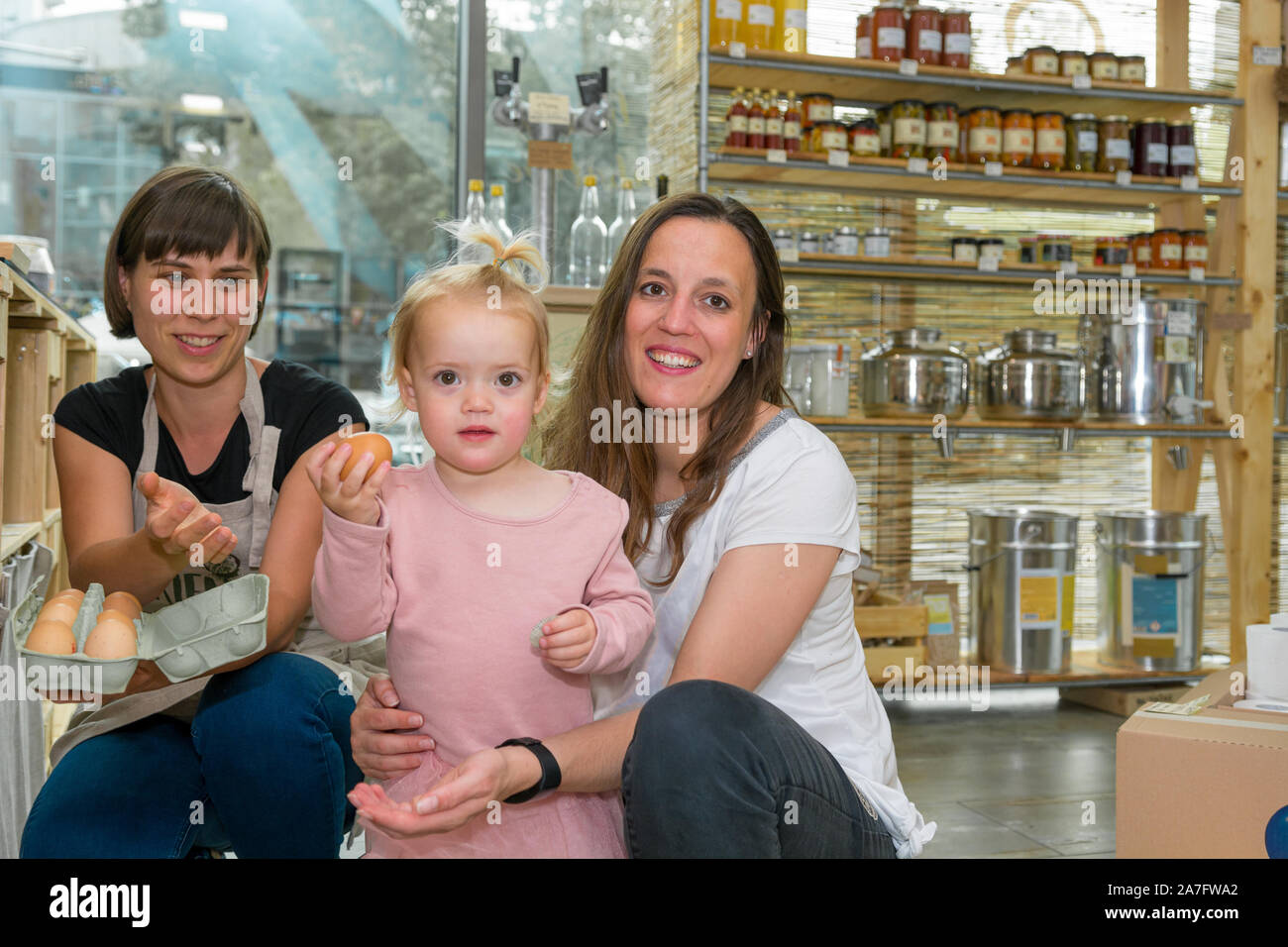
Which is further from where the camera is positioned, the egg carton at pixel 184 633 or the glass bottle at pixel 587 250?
the glass bottle at pixel 587 250

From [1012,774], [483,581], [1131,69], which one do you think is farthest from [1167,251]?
[483,581]

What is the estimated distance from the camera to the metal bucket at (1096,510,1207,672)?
140 inches

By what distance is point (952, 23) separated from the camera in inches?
141

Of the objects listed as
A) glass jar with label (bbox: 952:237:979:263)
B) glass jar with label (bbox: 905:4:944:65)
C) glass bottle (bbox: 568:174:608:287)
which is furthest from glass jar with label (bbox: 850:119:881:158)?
glass bottle (bbox: 568:174:608:287)

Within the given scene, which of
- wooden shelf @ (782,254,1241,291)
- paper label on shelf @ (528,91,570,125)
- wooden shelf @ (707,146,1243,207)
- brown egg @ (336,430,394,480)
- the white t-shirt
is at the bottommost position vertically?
Result: the white t-shirt

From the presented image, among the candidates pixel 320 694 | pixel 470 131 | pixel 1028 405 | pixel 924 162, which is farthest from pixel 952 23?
pixel 320 694

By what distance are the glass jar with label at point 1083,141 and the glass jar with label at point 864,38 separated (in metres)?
0.73

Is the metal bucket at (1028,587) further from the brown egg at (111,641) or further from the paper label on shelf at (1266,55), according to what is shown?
the brown egg at (111,641)

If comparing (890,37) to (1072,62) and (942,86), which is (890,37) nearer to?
(942,86)

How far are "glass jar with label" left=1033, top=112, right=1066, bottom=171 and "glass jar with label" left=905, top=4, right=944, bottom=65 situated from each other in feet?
1.33

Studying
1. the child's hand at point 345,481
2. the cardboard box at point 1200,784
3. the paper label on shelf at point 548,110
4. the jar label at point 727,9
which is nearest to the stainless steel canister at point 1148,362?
the jar label at point 727,9

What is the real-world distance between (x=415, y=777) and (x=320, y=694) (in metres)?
0.18

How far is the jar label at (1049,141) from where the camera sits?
3686mm

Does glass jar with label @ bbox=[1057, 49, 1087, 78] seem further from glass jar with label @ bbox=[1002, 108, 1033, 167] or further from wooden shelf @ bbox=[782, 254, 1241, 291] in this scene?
wooden shelf @ bbox=[782, 254, 1241, 291]
